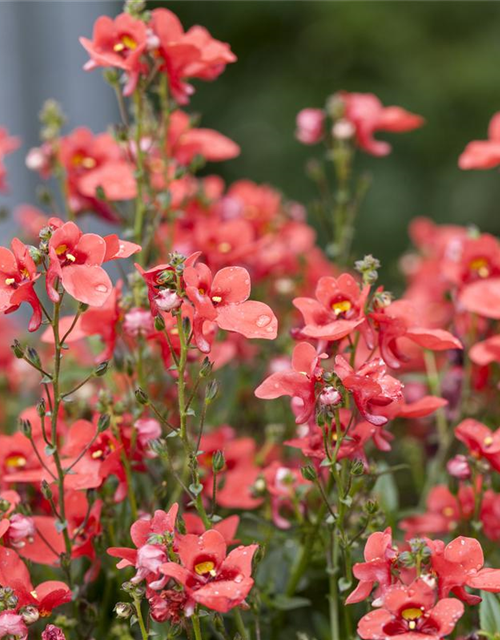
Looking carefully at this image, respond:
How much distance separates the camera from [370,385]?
2.44ft

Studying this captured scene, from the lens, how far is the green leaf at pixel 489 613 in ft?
2.54

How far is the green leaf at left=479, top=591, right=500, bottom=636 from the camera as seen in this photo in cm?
77

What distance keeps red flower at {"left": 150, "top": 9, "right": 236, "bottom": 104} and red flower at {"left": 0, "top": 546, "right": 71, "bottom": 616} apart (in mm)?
513

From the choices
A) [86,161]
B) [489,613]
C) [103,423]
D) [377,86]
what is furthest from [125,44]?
[377,86]

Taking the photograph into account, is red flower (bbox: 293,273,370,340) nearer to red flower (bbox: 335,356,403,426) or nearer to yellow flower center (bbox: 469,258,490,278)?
red flower (bbox: 335,356,403,426)

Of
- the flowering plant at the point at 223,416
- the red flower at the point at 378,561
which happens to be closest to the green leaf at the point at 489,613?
the flowering plant at the point at 223,416

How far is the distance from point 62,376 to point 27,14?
186cm

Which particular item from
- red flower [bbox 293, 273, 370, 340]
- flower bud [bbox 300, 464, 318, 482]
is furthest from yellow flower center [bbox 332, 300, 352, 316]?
flower bud [bbox 300, 464, 318, 482]

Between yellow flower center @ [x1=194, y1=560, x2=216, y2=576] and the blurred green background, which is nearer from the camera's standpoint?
yellow flower center @ [x1=194, y1=560, x2=216, y2=576]

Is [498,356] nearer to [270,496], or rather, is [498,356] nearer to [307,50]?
[270,496]

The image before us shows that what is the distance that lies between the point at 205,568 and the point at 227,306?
0.66 feet

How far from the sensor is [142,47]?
94 cm

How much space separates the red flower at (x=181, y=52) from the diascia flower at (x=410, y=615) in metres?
0.58

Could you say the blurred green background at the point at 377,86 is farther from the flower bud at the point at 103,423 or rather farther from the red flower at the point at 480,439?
the flower bud at the point at 103,423
